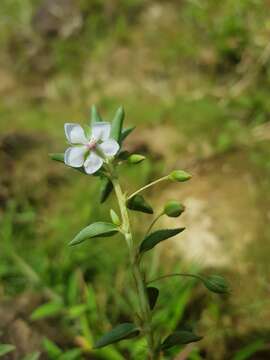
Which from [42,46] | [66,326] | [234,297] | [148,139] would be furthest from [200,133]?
[42,46]

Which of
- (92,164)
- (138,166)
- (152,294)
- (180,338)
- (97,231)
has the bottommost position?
(180,338)

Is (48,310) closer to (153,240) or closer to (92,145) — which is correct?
(153,240)

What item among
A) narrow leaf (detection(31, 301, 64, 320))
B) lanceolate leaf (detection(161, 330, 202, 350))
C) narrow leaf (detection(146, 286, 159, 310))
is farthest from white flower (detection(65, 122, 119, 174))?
narrow leaf (detection(31, 301, 64, 320))

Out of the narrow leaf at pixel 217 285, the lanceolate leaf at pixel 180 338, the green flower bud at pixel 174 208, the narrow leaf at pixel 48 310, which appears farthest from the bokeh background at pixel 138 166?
the green flower bud at pixel 174 208

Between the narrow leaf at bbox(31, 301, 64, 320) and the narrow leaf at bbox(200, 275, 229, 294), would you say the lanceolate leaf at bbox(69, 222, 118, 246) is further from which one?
the narrow leaf at bbox(31, 301, 64, 320)

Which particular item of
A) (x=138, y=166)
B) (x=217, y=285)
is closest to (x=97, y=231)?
(x=217, y=285)

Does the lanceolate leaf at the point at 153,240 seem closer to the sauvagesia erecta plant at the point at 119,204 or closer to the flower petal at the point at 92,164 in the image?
the sauvagesia erecta plant at the point at 119,204
